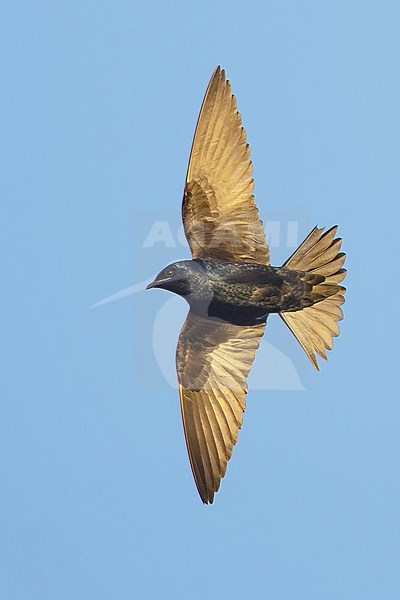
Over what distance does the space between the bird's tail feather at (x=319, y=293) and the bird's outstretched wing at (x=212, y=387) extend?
20 centimetres

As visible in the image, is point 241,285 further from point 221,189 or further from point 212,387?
point 212,387

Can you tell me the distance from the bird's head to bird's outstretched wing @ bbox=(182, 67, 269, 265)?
0.41 ft

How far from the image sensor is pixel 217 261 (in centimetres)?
742

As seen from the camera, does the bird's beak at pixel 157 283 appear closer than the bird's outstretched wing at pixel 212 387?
Yes

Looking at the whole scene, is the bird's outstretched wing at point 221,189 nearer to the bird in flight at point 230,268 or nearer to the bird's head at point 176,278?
the bird in flight at point 230,268

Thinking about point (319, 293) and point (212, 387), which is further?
point (212, 387)

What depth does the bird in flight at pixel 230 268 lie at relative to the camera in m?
7.37

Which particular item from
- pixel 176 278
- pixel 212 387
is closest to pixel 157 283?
pixel 176 278

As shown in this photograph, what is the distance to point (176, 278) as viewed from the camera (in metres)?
7.32

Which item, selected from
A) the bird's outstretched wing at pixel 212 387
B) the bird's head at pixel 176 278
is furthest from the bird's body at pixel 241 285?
the bird's outstretched wing at pixel 212 387

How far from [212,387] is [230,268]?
581mm

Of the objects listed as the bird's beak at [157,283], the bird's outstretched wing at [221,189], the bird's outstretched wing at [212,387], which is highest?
the bird's outstretched wing at [221,189]

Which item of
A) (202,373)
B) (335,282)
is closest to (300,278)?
(335,282)

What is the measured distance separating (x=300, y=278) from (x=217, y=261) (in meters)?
0.34
